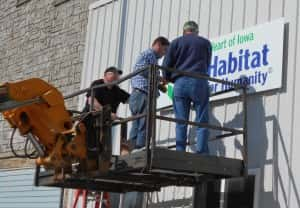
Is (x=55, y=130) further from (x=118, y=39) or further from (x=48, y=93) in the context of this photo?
(x=118, y=39)

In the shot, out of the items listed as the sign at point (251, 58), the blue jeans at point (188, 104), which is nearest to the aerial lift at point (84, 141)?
the blue jeans at point (188, 104)

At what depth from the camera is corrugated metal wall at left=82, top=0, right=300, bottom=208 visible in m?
9.34

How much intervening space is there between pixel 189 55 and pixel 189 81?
1.44 feet

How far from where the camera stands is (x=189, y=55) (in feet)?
30.9

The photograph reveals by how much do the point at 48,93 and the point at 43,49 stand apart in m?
7.21

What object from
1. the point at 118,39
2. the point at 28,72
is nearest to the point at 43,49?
the point at 28,72

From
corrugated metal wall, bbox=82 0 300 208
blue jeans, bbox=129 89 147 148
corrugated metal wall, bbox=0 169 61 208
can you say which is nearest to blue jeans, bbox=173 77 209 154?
blue jeans, bbox=129 89 147 148

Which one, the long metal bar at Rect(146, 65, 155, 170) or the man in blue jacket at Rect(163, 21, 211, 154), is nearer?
the long metal bar at Rect(146, 65, 155, 170)

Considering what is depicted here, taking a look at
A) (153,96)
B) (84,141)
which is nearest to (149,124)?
(153,96)

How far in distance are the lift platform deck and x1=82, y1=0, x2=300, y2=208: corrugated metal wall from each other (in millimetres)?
606

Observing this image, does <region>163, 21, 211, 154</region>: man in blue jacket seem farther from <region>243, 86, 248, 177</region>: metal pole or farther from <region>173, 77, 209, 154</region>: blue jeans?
<region>243, 86, 248, 177</region>: metal pole

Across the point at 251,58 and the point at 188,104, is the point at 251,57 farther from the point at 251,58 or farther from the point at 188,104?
the point at 188,104

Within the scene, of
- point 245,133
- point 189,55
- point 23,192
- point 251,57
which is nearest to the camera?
point 245,133

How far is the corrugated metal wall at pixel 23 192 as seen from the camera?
45.8 ft
